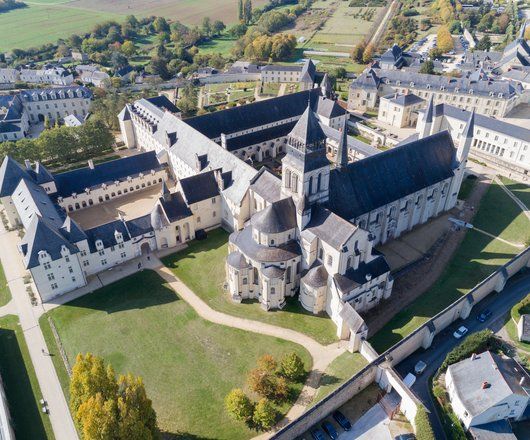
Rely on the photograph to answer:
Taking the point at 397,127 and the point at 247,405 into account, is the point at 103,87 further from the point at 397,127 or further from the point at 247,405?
the point at 247,405

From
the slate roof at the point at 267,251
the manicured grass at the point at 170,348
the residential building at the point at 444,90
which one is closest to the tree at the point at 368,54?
the residential building at the point at 444,90

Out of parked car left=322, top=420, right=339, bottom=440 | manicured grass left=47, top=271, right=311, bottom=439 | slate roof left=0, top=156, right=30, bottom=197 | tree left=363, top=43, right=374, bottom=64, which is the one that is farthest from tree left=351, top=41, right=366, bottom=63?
parked car left=322, top=420, right=339, bottom=440

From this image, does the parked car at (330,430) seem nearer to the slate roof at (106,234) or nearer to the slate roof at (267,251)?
the slate roof at (267,251)

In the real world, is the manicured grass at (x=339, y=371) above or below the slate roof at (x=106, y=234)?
below

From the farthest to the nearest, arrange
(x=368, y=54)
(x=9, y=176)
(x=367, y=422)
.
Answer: (x=368, y=54)
(x=9, y=176)
(x=367, y=422)

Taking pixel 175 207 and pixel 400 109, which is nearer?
pixel 175 207

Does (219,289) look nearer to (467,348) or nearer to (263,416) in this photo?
(263,416)

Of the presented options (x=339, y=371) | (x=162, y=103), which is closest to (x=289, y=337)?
(x=339, y=371)
